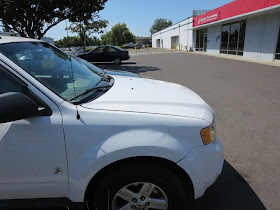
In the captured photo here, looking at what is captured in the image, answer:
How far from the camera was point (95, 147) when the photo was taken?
170cm

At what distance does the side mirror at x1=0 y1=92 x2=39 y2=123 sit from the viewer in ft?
4.93

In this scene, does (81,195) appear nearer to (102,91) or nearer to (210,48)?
(102,91)

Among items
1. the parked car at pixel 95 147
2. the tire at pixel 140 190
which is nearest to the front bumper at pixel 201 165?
the parked car at pixel 95 147

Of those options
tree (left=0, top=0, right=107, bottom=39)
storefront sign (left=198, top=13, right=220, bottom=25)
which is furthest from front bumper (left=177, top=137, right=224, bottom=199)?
storefront sign (left=198, top=13, right=220, bottom=25)

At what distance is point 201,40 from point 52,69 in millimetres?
30108

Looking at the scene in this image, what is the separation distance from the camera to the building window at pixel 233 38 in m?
19.2

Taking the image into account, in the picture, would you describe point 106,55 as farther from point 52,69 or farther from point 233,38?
point 52,69

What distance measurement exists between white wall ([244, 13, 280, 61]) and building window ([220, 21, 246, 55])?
980 millimetres

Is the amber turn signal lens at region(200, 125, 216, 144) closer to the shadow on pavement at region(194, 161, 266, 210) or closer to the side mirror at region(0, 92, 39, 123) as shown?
the shadow on pavement at region(194, 161, 266, 210)

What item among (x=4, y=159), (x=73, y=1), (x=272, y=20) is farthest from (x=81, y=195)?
(x=272, y=20)

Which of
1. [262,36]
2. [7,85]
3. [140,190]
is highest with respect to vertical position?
[262,36]

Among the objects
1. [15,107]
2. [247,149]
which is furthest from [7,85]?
[247,149]

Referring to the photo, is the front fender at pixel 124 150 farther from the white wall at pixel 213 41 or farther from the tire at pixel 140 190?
the white wall at pixel 213 41

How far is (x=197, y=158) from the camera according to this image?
72.1 inches
